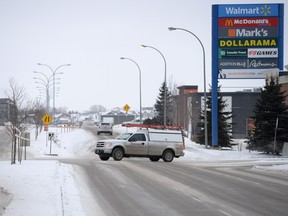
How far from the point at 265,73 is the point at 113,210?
97.6 ft

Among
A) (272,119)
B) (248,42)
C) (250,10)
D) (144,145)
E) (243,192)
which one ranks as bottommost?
(243,192)

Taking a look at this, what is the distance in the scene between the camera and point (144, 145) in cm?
2762

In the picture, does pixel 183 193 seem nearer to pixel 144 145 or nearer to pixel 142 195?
pixel 142 195

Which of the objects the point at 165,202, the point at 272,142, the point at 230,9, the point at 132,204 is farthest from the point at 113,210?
the point at 230,9

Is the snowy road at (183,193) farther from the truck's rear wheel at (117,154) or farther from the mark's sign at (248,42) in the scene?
the mark's sign at (248,42)

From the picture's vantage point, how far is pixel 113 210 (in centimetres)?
1041

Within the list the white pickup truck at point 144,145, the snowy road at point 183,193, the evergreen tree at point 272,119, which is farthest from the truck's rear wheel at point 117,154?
the evergreen tree at point 272,119

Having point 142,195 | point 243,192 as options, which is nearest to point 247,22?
point 243,192

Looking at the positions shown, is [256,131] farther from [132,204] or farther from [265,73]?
[132,204]

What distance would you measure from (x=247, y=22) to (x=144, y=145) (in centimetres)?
1521

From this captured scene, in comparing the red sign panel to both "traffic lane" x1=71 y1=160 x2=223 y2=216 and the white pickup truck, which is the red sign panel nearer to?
the white pickup truck

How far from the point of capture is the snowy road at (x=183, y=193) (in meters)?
10.5

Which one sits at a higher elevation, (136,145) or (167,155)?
(136,145)

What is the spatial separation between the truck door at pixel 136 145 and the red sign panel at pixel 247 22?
45.3 feet
